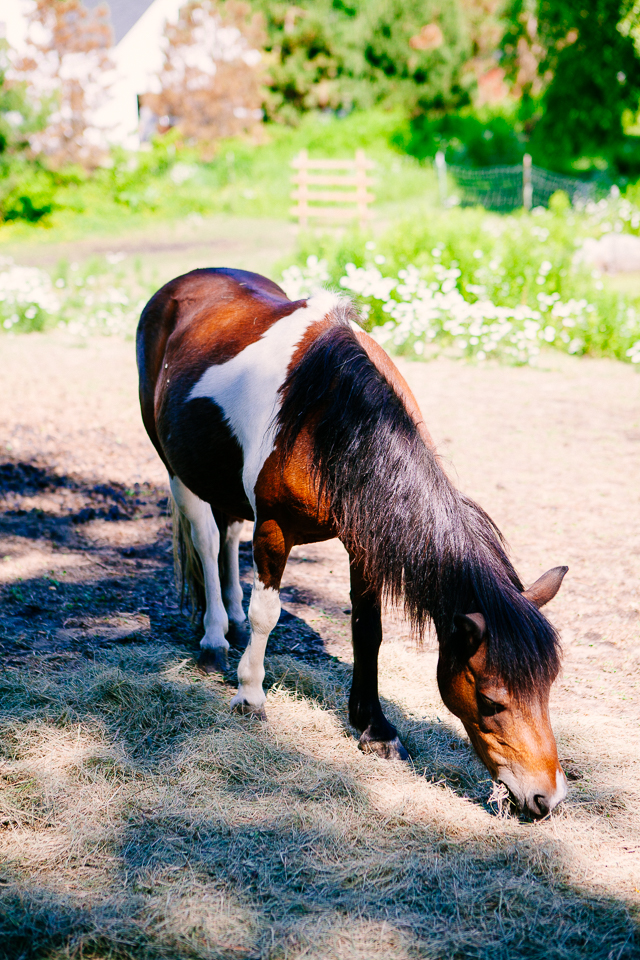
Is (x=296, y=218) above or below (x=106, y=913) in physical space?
above

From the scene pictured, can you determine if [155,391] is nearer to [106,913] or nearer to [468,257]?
[106,913]

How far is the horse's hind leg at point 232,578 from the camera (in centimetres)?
384

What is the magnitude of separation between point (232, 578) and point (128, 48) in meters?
26.7

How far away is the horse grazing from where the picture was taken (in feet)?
7.32

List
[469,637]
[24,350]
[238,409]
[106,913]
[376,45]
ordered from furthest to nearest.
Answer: [376,45] < [24,350] < [238,409] < [469,637] < [106,913]

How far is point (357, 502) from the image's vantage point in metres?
2.50

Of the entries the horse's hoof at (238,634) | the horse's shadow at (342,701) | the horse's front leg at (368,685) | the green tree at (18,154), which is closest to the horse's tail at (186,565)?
the horse's hoof at (238,634)

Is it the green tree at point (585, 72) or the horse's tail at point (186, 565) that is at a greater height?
the green tree at point (585, 72)

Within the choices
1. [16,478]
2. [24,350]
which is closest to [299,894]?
[16,478]

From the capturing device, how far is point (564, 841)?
7.86 feet

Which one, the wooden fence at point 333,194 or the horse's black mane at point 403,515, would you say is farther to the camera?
the wooden fence at point 333,194

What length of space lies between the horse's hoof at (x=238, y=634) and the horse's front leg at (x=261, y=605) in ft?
2.25

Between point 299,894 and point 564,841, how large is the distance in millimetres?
792

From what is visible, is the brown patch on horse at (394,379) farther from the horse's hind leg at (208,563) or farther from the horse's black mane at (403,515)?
the horse's hind leg at (208,563)
